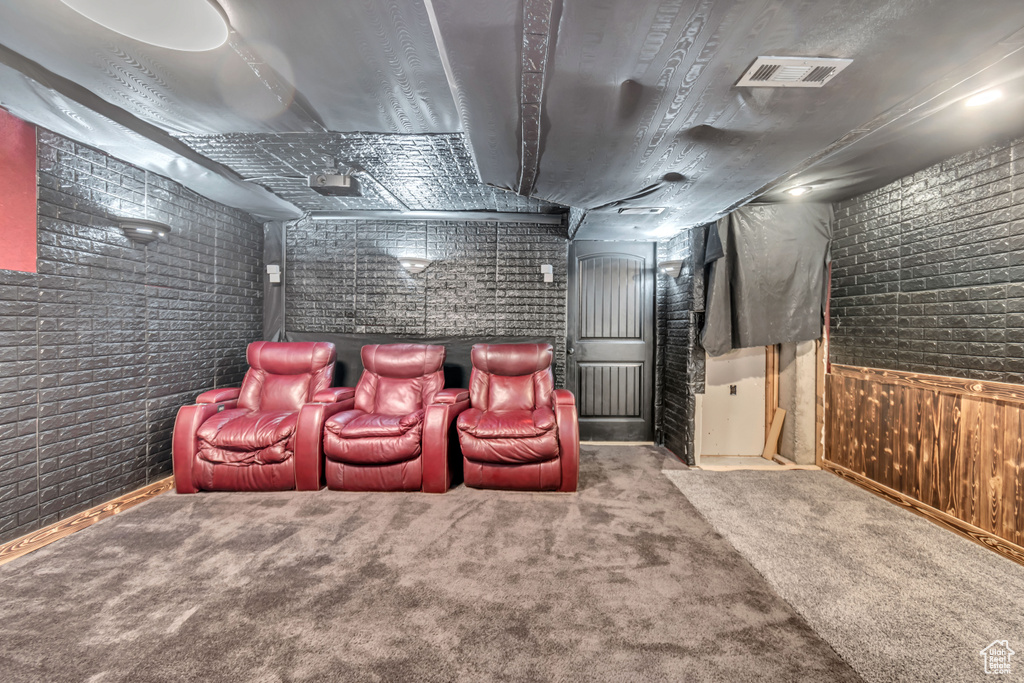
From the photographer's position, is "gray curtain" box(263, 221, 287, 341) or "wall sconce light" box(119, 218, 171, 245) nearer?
"wall sconce light" box(119, 218, 171, 245)

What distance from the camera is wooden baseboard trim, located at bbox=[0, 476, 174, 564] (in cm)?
199

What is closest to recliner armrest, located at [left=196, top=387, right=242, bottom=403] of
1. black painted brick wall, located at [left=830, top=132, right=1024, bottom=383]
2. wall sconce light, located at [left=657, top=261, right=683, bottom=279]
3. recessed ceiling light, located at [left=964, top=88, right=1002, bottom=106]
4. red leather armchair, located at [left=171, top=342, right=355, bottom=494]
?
red leather armchair, located at [left=171, top=342, right=355, bottom=494]

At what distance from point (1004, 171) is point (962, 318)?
808 millimetres

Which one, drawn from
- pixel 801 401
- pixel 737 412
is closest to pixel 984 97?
pixel 801 401

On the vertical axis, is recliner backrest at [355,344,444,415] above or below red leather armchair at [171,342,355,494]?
above

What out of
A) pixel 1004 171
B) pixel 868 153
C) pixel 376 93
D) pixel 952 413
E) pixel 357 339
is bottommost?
pixel 952 413

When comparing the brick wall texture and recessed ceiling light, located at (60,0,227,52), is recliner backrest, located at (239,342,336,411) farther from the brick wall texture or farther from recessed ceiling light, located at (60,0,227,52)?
recessed ceiling light, located at (60,0,227,52)

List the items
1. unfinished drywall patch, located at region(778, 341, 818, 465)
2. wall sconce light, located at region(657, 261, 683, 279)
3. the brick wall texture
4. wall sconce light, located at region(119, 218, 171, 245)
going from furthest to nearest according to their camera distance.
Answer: wall sconce light, located at region(657, 261, 683, 279)
unfinished drywall patch, located at region(778, 341, 818, 465)
wall sconce light, located at region(119, 218, 171, 245)
the brick wall texture

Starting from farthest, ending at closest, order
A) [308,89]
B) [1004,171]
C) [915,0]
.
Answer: [1004,171] → [308,89] → [915,0]

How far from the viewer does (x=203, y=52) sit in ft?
5.17

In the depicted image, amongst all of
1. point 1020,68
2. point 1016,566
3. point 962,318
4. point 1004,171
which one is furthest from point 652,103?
point 1016,566

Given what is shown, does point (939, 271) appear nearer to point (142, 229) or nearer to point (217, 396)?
point (217, 396)

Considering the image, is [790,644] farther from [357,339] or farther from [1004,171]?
[357,339]

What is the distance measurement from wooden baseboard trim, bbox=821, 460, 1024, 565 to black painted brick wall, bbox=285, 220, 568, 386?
96.4 inches
